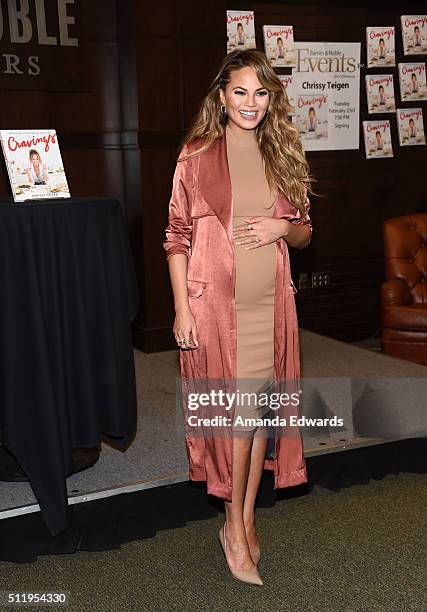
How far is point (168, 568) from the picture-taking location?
2.96 m

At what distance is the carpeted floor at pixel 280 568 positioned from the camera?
8.93ft

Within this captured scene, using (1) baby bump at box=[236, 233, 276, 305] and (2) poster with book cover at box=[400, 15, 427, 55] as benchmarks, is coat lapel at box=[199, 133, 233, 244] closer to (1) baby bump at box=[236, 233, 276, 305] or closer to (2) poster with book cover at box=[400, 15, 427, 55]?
(1) baby bump at box=[236, 233, 276, 305]

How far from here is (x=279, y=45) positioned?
18.2ft

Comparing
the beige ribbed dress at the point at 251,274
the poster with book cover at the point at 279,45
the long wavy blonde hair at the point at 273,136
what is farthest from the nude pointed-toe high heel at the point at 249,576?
the poster with book cover at the point at 279,45

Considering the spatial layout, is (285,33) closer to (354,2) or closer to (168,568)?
(354,2)

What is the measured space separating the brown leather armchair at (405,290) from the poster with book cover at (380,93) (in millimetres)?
963

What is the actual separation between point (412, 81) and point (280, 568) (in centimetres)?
414

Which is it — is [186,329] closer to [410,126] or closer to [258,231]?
[258,231]

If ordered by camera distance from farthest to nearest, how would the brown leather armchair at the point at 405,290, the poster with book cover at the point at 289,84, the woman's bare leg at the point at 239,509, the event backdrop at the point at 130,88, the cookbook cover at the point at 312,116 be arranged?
the cookbook cover at the point at 312,116, the poster with book cover at the point at 289,84, the brown leather armchair at the point at 405,290, the event backdrop at the point at 130,88, the woman's bare leg at the point at 239,509

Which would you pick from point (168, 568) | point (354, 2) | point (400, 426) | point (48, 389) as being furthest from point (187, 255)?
point (354, 2)

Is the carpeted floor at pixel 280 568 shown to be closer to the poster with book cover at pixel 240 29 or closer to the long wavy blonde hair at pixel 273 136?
the long wavy blonde hair at pixel 273 136

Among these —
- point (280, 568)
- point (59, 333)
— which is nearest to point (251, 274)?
point (59, 333)

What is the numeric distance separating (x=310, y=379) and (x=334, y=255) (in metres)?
1.80

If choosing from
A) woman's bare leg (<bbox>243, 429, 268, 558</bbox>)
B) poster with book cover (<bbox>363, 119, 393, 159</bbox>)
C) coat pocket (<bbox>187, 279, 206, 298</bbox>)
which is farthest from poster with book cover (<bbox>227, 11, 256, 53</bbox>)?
woman's bare leg (<bbox>243, 429, 268, 558</bbox>)
